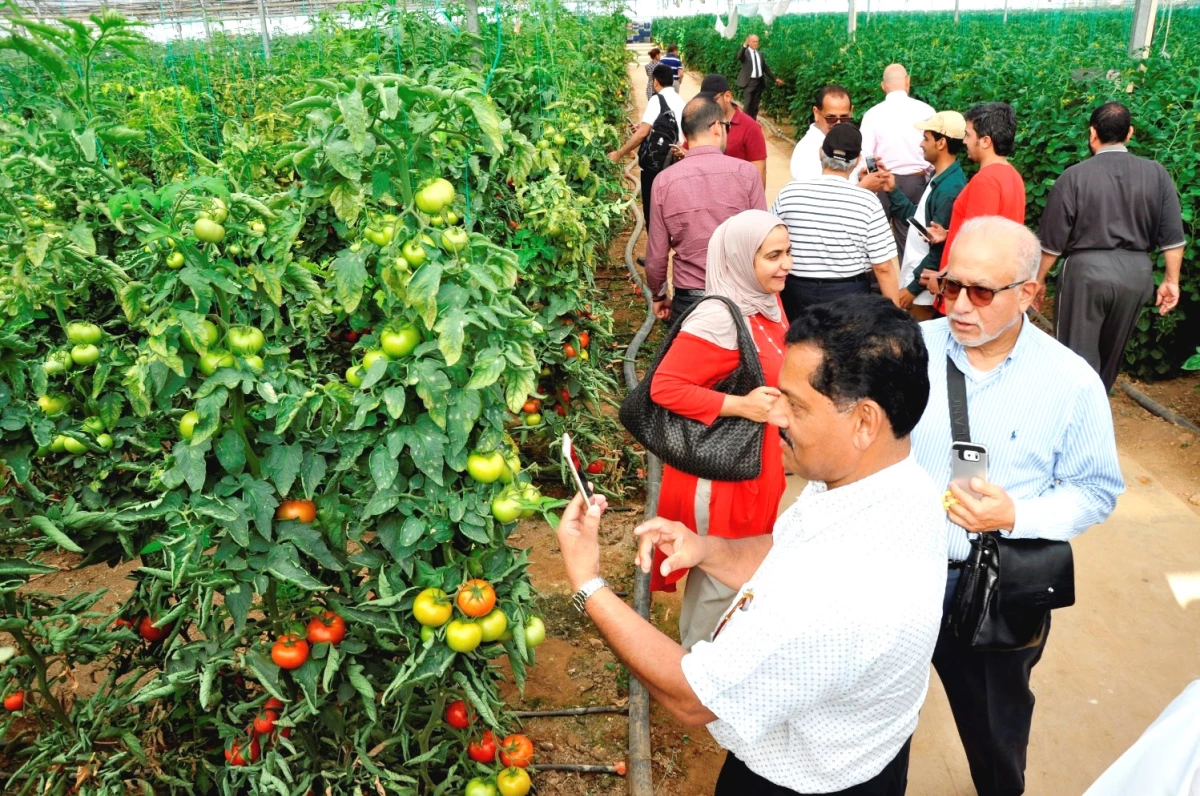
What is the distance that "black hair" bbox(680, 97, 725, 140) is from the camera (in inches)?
190

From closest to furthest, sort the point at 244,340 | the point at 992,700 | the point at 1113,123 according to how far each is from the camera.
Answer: the point at 244,340, the point at 992,700, the point at 1113,123

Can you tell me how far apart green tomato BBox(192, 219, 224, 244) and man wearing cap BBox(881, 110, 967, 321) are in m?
3.74

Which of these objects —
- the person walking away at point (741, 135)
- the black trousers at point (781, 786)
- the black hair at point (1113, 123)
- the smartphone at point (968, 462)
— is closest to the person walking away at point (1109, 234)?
the black hair at point (1113, 123)

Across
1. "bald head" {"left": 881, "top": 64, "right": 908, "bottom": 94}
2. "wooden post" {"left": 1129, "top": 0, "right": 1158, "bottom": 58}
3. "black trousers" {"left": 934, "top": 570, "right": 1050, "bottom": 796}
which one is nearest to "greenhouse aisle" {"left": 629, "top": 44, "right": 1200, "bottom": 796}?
"black trousers" {"left": 934, "top": 570, "right": 1050, "bottom": 796}

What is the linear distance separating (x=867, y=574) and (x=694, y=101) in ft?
13.1

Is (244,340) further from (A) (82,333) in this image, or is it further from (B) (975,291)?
(B) (975,291)

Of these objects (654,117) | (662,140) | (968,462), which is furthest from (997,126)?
(654,117)

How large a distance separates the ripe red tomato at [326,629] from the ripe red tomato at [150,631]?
2.25 feet

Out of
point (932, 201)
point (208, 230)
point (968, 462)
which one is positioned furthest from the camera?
point (932, 201)

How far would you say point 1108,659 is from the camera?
3.66 m

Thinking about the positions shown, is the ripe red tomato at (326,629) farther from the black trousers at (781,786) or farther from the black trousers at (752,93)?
the black trousers at (752,93)

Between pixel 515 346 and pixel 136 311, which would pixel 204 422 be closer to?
pixel 136 311

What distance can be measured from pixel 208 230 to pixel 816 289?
10.1ft

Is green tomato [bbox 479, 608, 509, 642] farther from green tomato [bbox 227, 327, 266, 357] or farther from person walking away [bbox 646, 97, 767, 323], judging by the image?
person walking away [bbox 646, 97, 767, 323]
